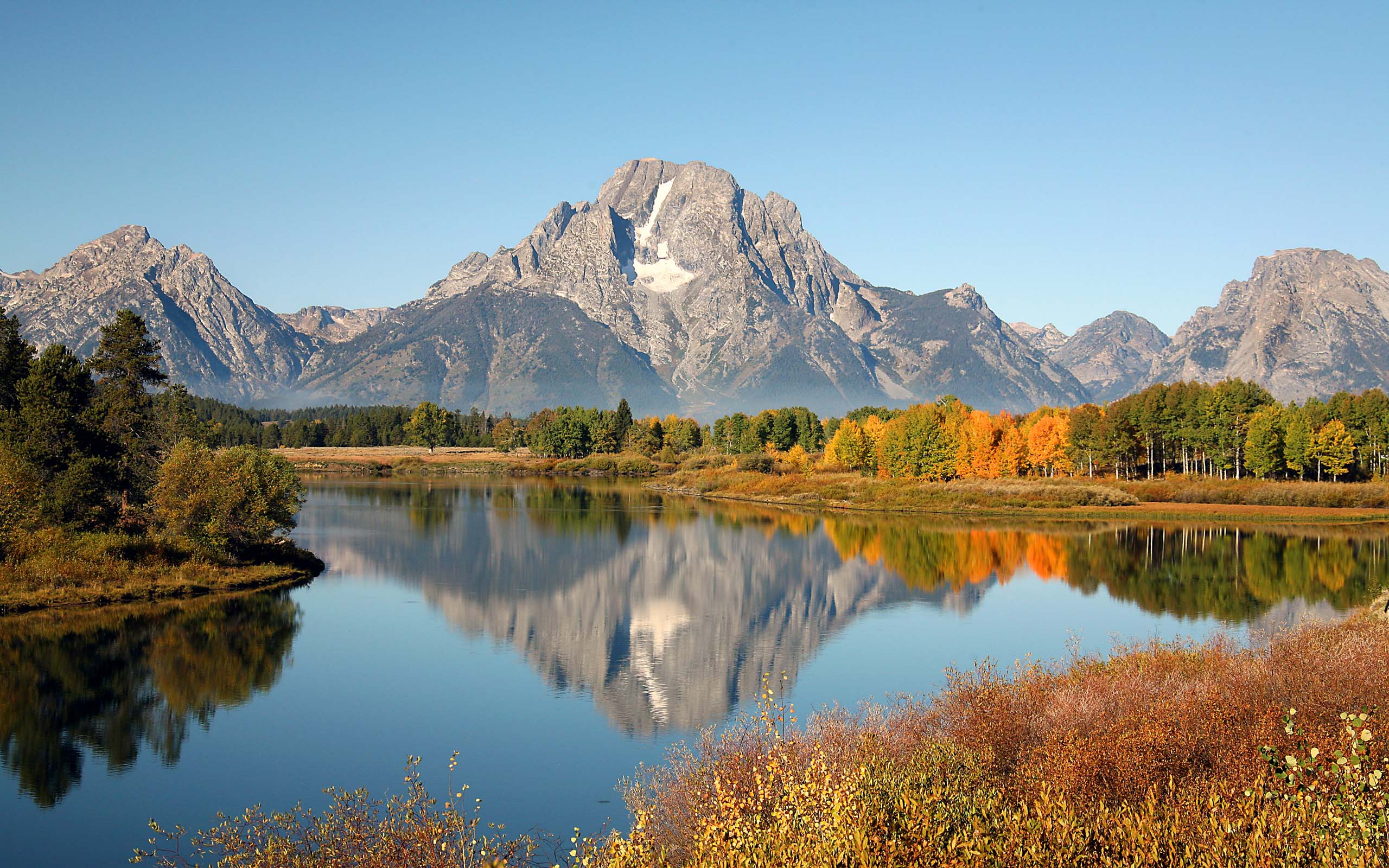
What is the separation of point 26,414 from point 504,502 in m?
61.4

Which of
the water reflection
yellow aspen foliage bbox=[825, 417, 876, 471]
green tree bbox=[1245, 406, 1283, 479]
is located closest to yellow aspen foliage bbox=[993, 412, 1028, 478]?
yellow aspen foliage bbox=[825, 417, 876, 471]

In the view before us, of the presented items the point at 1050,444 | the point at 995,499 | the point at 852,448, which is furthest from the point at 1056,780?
the point at 852,448

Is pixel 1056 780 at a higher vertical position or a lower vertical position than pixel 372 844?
higher

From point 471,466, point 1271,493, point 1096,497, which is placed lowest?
point 1096,497

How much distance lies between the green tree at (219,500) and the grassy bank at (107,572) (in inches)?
47.1

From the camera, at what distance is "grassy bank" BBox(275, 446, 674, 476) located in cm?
16400

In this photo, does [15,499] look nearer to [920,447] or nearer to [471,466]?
[920,447]

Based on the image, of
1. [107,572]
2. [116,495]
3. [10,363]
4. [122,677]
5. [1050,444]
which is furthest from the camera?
[1050,444]

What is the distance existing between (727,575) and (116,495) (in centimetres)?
3618

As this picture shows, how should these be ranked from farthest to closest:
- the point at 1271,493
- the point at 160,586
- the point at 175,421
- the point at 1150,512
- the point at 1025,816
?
the point at 1150,512 < the point at 1271,493 < the point at 175,421 < the point at 160,586 < the point at 1025,816

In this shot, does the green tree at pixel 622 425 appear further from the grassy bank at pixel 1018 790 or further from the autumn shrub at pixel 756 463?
the grassy bank at pixel 1018 790

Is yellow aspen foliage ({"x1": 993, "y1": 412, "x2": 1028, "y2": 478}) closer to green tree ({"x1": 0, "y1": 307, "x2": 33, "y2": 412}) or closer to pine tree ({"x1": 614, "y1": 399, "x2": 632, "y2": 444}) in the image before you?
pine tree ({"x1": 614, "y1": 399, "x2": 632, "y2": 444})

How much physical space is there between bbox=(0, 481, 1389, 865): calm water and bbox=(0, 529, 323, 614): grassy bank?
6.44 ft

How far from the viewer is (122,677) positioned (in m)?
31.6
